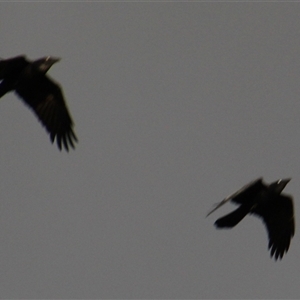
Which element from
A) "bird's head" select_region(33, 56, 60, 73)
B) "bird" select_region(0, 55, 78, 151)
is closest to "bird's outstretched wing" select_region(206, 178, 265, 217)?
"bird" select_region(0, 55, 78, 151)

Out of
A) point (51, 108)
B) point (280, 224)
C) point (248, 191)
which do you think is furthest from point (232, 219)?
point (51, 108)

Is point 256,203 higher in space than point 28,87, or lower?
lower

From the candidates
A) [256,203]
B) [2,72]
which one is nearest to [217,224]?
[256,203]

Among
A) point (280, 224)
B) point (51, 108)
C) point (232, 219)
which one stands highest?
point (51, 108)

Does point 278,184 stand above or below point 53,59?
below

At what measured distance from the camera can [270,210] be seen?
19.1m

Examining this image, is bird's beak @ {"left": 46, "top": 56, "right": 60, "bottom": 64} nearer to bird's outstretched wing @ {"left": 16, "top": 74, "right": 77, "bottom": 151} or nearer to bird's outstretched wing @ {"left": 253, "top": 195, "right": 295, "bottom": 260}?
bird's outstretched wing @ {"left": 16, "top": 74, "right": 77, "bottom": 151}

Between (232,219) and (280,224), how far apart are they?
131 centimetres

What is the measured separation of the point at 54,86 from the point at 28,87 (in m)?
0.39

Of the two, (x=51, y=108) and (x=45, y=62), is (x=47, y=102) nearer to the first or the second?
(x=51, y=108)

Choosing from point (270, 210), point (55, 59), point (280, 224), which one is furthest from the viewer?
point (280, 224)

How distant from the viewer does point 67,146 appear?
1841 centimetres

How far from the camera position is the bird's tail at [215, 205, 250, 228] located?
59.7 feet

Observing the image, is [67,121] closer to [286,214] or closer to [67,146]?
[67,146]
